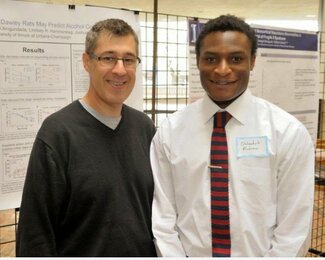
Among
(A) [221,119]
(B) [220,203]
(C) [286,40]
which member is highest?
(C) [286,40]

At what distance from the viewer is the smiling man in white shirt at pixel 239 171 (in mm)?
1394

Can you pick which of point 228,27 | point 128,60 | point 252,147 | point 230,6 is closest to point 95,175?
point 128,60

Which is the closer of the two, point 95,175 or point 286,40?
point 95,175

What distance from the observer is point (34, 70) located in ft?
6.31

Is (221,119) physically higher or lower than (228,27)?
lower

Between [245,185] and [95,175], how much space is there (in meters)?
0.57

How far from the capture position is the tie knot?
4.97 feet

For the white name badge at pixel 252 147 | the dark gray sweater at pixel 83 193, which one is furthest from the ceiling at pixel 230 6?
the white name badge at pixel 252 147

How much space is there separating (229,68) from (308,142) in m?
0.41

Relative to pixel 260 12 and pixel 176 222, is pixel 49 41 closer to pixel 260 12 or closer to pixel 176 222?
pixel 176 222

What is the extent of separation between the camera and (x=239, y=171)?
1.44 meters

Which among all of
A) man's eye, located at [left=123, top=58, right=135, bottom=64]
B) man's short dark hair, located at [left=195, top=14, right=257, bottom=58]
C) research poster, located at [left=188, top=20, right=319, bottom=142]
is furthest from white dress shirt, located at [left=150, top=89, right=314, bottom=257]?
research poster, located at [left=188, top=20, right=319, bottom=142]

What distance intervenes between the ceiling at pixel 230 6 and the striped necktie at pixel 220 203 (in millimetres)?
6366

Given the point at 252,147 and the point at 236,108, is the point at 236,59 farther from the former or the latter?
the point at 252,147
